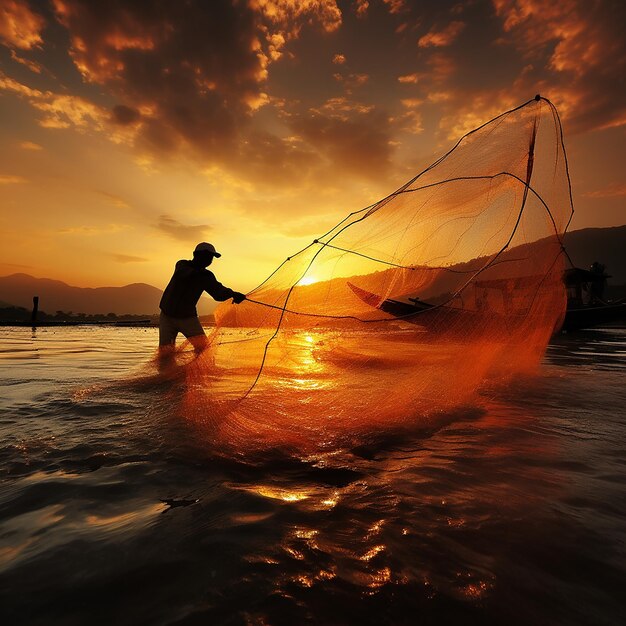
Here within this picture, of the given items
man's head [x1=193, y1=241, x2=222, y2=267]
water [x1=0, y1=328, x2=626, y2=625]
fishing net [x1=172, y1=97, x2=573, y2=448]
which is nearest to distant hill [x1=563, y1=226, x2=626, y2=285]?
fishing net [x1=172, y1=97, x2=573, y2=448]

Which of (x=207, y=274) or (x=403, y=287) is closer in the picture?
(x=403, y=287)

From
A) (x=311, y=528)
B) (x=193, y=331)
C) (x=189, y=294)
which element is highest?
(x=189, y=294)

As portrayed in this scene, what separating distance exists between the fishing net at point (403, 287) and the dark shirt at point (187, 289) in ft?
1.31

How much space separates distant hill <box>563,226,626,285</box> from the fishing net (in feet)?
518

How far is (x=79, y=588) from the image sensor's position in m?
1.33

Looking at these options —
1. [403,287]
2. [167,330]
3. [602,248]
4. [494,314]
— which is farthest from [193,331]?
[602,248]

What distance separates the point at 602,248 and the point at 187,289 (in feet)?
618

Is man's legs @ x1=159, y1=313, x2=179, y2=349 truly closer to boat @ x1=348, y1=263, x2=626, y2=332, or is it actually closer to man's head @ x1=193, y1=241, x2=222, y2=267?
man's head @ x1=193, y1=241, x2=222, y2=267

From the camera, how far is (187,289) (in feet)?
19.4

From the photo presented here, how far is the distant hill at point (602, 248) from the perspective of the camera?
5276 inches

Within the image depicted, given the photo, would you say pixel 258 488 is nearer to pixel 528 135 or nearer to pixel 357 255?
pixel 357 255

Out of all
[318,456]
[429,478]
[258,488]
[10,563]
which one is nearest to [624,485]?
[429,478]

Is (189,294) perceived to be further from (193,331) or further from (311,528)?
(311,528)

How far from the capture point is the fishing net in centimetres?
394
